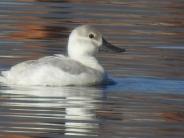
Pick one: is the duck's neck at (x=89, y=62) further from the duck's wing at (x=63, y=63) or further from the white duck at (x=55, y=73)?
the duck's wing at (x=63, y=63)

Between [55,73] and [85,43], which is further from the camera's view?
[85,43]

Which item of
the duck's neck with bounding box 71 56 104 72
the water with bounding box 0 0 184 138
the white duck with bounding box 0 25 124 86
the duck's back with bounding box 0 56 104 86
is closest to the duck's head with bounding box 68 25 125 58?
the duck's neck with bounding box 71 56 104 72

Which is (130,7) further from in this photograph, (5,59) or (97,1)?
(5,59)

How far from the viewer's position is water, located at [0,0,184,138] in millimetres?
12453

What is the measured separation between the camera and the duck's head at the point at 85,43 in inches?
631

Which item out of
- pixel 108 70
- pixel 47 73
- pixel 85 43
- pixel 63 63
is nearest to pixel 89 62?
pixel 85 43

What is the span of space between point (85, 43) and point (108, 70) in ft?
1.89

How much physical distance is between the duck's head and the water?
14.3 inches

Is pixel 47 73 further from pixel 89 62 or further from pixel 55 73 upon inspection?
pixel 89 62

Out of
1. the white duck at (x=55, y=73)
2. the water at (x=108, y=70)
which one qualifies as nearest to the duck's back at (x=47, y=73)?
the white duck at (x=55, y=73)

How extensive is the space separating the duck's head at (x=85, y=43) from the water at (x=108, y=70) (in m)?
0.36

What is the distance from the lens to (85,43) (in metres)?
16.1

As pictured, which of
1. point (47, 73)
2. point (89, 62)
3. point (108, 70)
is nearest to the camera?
point (47, 73)

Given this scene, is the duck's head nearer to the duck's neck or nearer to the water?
the duck's neck
